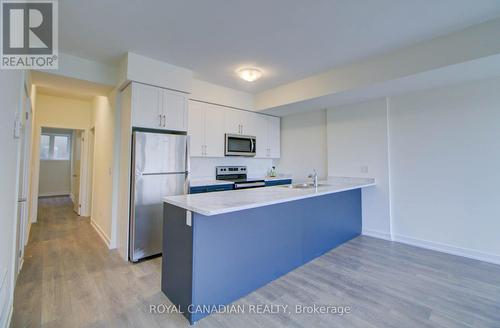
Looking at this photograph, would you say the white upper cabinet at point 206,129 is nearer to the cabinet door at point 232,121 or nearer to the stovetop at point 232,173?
the cabinet door at point 232,121

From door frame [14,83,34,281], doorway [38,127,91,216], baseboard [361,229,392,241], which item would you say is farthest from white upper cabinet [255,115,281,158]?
doorway [38,127,91,216]

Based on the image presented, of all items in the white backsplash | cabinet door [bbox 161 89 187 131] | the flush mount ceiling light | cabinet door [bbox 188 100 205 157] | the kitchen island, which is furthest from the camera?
the white backsplash

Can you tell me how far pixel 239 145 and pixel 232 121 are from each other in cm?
50

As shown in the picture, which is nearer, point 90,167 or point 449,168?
point 449,168

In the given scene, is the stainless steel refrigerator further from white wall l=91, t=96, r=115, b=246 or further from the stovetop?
the stovetop

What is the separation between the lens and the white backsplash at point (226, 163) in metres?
4.33

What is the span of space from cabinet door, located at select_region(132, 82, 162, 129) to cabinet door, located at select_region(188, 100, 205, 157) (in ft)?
2.43

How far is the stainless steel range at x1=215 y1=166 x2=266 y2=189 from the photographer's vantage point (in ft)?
13.8

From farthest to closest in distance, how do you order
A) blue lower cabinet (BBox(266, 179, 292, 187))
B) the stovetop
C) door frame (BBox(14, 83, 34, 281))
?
blue lower cabinet (BBox(266, 179, 292, 187))
the stovetop
door frame (BBox(14, 83, 34, 281))

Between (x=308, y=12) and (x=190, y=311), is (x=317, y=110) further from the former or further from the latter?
(x=190, y=311)

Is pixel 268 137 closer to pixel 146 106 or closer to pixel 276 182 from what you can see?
pixel 276 182

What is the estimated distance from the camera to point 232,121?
446cm

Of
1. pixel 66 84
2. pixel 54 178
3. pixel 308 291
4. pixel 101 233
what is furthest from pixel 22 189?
pixel 54 178

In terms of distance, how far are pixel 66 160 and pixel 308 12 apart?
9539 mm
